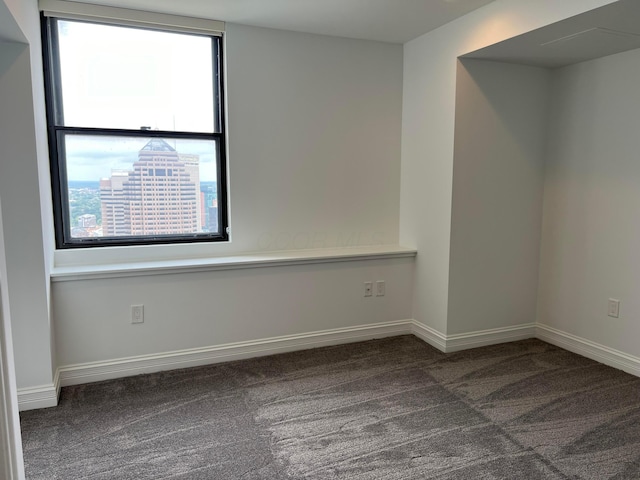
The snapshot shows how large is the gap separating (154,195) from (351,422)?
2.04m

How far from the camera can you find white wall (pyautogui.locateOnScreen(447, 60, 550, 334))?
A: 3.18m

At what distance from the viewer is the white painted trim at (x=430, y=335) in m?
3.36

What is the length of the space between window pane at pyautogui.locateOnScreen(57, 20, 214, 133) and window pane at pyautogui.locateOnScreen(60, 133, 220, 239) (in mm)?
138

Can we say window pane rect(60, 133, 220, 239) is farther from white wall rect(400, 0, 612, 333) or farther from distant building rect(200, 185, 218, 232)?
white wall rect(400, 0, 612, 333)

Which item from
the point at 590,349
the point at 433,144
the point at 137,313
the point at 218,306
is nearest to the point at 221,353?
the point at 218,306

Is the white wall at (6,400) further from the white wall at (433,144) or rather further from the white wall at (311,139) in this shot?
the white wall at (433,144)

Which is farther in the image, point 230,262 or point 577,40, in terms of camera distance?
point 230,262

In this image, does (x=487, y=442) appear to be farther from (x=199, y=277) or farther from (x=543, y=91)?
(x=543, y=91)

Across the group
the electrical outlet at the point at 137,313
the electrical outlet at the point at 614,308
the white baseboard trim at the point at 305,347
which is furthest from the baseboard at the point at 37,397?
the electrical outlet at the point at 614,308

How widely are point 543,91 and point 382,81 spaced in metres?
1.25

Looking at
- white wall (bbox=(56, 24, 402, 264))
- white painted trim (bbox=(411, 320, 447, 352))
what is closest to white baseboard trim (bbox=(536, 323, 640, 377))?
white painted trim (bbox=(411, 320, 447, 352))

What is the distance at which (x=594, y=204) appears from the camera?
3182mm

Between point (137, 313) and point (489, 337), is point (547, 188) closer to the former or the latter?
point (489, 337)

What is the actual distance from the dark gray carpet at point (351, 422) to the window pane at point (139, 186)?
105 cm
